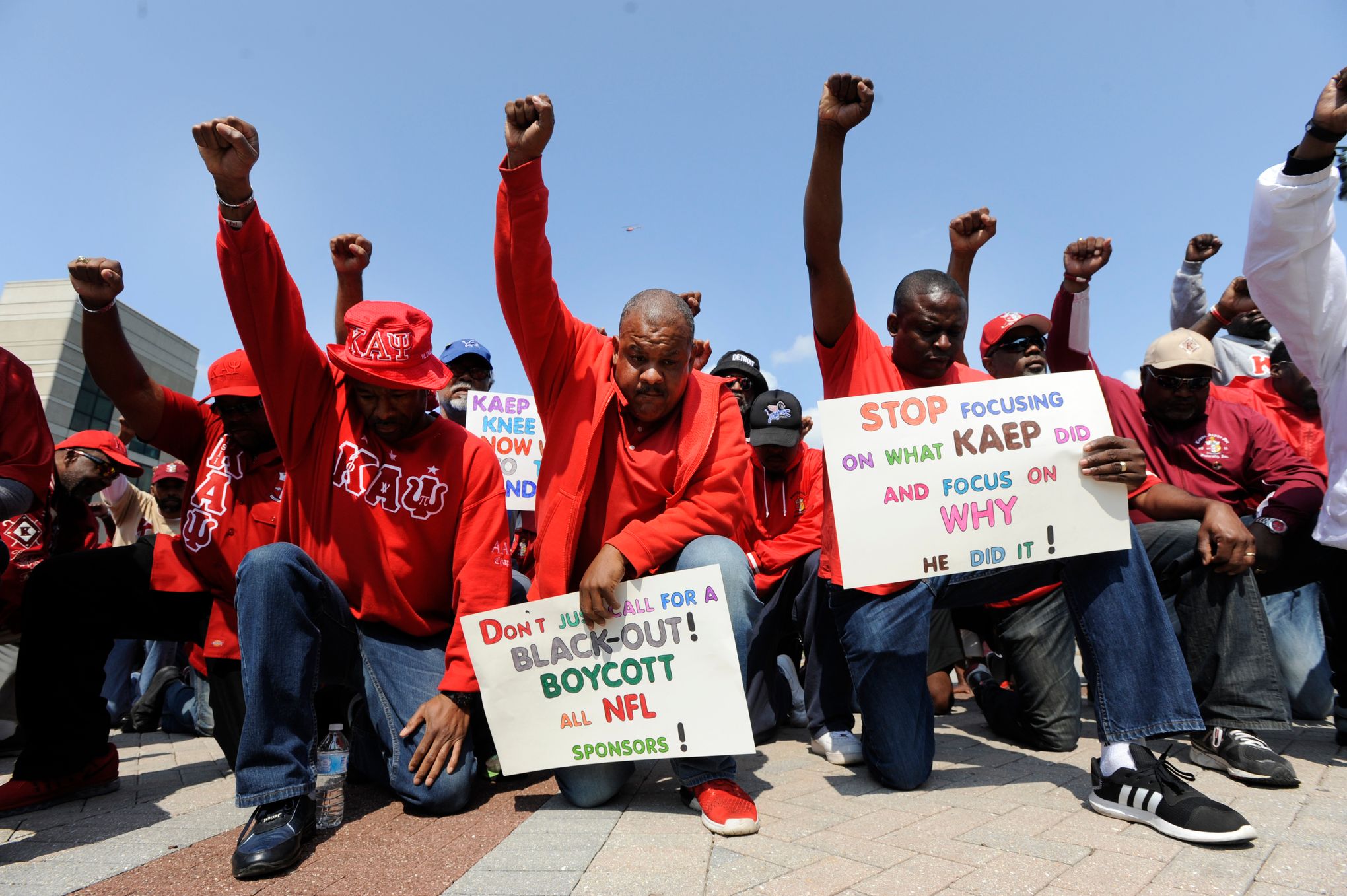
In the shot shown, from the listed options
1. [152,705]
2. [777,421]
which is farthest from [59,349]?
[777,421]

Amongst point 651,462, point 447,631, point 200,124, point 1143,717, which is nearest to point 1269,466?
point 1143,717

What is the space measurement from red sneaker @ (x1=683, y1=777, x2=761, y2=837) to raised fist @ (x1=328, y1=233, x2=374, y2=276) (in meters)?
3.34

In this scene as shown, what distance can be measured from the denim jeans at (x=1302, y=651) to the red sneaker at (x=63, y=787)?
5691mm

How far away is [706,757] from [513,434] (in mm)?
3635

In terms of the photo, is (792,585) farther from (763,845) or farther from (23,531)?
(23,531)

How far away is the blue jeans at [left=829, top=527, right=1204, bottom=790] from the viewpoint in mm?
2670

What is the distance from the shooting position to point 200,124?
2.76 metres

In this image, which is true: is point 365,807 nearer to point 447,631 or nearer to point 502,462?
point 447,631

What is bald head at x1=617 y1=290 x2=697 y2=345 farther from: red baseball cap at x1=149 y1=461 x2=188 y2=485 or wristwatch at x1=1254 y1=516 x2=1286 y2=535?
red baseball cap at x1=149 y1=461 x2=188 y2=485

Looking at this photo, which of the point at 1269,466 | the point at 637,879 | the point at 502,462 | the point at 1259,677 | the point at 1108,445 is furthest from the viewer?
the point at 502,462

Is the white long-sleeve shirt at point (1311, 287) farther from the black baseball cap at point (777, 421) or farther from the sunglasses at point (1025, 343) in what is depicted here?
the black baseball cap at point (777, 421)

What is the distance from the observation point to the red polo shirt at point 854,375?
333 cm

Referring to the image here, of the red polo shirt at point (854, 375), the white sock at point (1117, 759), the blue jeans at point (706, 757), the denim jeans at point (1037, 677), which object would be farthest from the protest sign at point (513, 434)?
the white sock at point (1117, 759)

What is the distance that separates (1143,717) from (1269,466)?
1.98 metres
